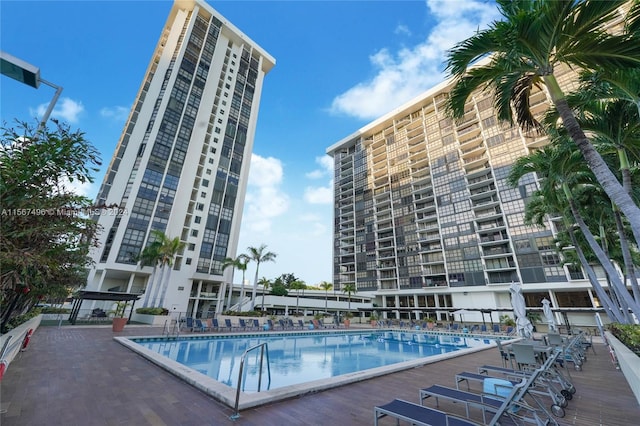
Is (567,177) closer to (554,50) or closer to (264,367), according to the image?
(554,50)

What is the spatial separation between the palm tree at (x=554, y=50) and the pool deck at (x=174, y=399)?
10.9 ft

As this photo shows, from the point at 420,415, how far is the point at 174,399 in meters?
4.14

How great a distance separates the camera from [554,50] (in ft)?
17.4

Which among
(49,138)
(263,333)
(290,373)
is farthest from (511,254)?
(49,138)

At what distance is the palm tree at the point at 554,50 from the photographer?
436 centimetres

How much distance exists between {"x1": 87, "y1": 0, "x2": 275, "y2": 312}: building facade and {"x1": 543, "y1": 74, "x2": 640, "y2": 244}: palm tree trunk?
34921 mm

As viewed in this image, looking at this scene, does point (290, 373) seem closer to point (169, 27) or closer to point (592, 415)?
point (592, 415)

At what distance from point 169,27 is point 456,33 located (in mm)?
63275

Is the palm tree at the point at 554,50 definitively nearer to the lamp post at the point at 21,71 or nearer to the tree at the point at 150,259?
the lamp post at the point at 21,71

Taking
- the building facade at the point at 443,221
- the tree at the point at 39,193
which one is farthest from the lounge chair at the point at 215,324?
the building facade at the point at 443,221

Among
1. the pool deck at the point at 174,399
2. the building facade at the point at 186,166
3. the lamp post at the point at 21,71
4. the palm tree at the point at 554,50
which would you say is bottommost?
the pool deck at the point at 174,399

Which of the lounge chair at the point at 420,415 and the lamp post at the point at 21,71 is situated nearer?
the lounge chair at the point at 420,415

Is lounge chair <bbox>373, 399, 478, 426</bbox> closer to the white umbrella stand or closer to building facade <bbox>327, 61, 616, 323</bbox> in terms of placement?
the white umbrella stand

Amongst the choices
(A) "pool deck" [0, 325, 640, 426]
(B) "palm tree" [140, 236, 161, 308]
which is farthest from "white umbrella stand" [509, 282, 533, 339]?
(B) "palm tree" [140, 236, 161, 308]
